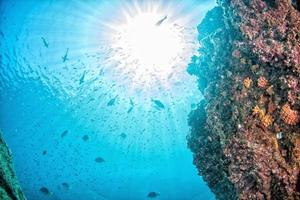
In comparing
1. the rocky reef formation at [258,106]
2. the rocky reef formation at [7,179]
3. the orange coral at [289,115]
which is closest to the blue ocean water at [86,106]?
the rocky reef formation at [258,106]

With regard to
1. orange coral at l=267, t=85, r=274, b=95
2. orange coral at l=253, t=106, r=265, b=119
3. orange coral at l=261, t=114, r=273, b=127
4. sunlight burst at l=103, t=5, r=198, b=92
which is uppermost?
sunlight burst at l=103, t=5, r=198, b=92

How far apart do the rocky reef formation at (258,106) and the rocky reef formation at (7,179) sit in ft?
10.6

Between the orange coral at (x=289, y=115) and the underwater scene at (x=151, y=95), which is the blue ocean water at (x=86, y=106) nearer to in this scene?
the underwater scene at (x=151, y=95)

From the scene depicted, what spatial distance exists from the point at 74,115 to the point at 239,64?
35.1 meters

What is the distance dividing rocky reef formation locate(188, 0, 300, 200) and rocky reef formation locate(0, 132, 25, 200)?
3.24m

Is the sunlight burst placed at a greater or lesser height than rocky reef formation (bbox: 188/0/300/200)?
greater

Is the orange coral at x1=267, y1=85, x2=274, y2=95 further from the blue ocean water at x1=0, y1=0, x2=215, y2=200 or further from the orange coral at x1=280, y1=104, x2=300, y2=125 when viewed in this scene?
the blue ocean water at x1=0, y1=0, x2=215, y2=200

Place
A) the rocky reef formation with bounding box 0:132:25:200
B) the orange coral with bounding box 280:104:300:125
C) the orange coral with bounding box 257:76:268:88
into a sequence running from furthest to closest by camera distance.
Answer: the orange coral with bounding box 257:76:268:88 < the orange coral with bounding box 280:104:300:125 < the rocky reef formation with bounding box 0:132:25:200

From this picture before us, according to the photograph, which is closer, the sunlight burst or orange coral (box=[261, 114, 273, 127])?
orange coral (box=[261, 114, 273, 127])

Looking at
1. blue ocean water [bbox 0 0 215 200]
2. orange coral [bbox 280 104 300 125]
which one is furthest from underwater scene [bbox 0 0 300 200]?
blue ocean water [bbox 0 0 215 200]

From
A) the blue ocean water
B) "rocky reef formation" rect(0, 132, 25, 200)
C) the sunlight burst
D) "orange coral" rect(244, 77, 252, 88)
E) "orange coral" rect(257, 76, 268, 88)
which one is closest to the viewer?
"rocky reef formation" rect(0, 132, 25, 200)

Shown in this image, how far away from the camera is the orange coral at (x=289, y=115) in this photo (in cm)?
440

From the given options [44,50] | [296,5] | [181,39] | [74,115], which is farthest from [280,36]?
[74,115]

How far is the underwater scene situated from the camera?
4.68 metres
